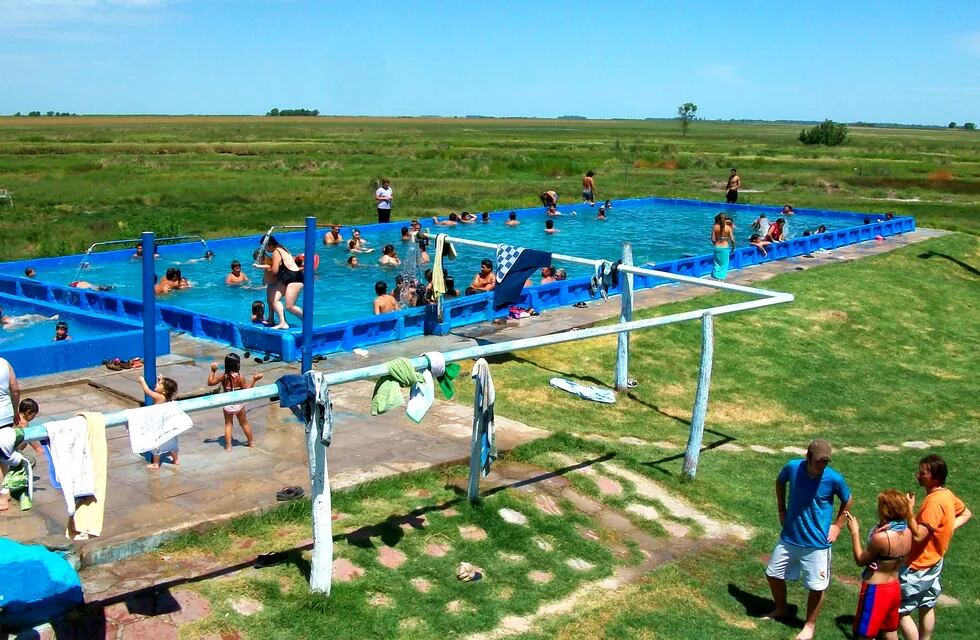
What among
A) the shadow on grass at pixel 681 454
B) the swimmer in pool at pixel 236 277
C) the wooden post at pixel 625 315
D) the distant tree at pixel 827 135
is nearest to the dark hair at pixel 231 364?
the shadow on grass at pixel 681 454

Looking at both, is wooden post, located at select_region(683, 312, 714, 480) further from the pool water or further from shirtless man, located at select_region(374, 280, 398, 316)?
the pool water

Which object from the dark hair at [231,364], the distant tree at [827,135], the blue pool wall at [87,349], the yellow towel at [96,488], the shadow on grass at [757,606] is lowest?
the shadow on grass at [757,606]

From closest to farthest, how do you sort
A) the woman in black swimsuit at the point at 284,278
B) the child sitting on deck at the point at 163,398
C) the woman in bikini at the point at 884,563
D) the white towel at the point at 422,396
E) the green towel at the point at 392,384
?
1. the woman in bikini at the point at 884,563
2. the green towel at the point at 392,384
3. the white towel at the point at 422,396
4. the child sitting on deck at the point at 163,398
5. the woman in black swimsuit at the point at 284,278

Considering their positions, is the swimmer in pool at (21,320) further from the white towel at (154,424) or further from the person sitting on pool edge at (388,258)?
the white towel at (154,424)

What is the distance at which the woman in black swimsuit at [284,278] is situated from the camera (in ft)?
46.1

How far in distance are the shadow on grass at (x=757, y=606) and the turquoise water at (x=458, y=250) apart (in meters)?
10.1

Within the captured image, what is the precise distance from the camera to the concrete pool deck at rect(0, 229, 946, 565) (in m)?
7.44

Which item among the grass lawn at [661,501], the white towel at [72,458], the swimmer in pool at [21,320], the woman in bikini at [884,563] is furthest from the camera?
the swimmer in pool at [21,320]

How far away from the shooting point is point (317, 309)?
20.5m

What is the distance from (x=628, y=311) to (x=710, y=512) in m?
4.51

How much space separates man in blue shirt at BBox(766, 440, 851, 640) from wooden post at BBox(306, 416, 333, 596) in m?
3.32

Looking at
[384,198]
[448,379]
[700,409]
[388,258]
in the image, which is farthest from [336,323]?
[384,198]

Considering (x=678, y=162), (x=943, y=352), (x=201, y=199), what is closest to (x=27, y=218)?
(x=201, y=199)

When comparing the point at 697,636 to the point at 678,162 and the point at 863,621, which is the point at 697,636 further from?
the point at 678,162
